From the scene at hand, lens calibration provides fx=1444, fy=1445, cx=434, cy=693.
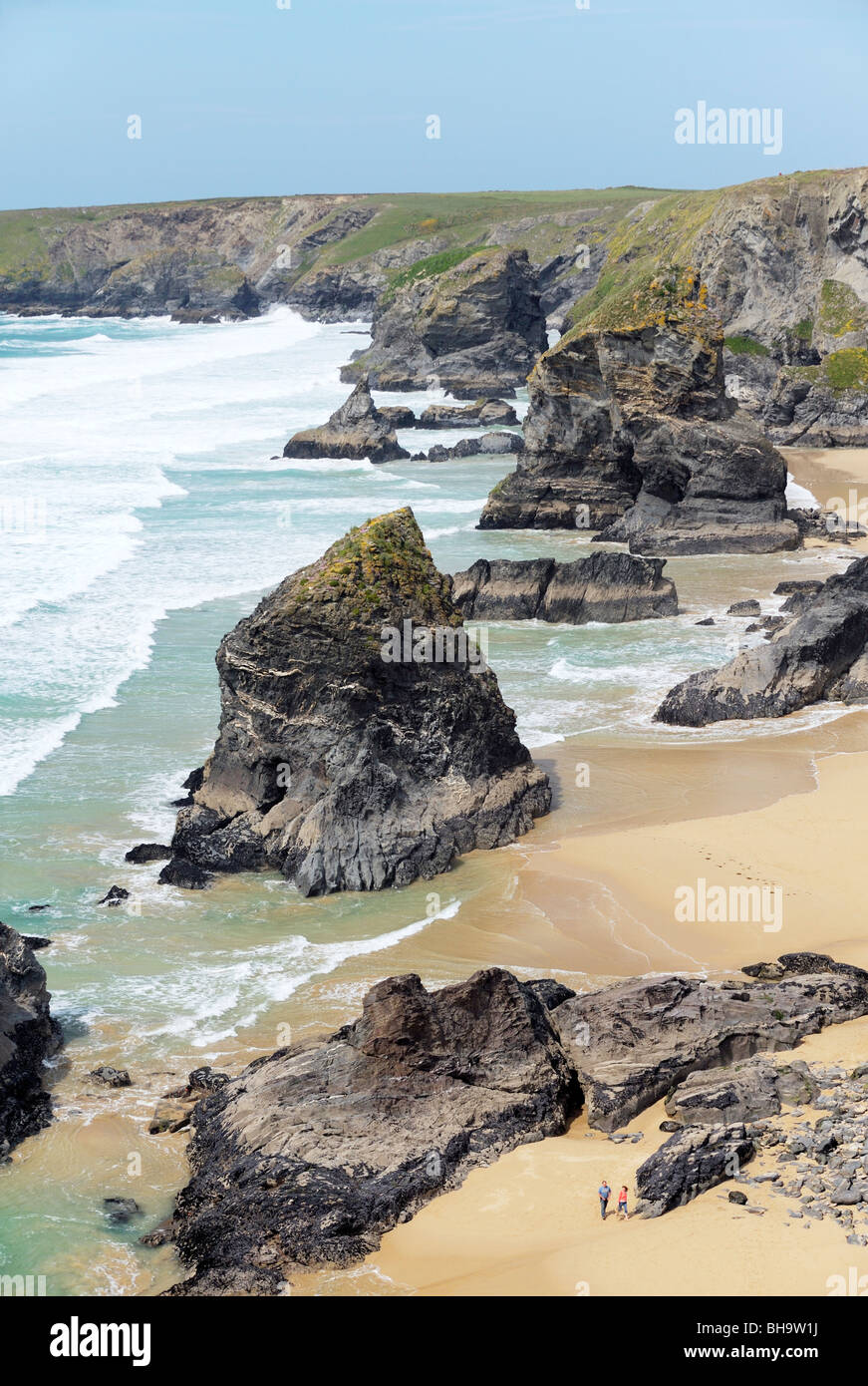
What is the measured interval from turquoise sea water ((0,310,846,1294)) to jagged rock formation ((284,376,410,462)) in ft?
4.98

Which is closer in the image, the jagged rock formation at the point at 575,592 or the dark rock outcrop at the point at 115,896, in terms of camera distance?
the dark rock outcrop at the point at 115,896

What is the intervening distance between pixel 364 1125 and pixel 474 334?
85547mm

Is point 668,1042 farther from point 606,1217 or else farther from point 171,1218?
point 171,1218

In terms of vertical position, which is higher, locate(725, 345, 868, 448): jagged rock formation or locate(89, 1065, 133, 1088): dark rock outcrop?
locate(725, 345, 868, 448): jagged rock formation

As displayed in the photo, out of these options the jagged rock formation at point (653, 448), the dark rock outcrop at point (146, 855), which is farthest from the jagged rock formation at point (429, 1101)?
the jagged rock formation at point (653, 448)

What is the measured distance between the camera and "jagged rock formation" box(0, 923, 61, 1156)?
13992 millimetres

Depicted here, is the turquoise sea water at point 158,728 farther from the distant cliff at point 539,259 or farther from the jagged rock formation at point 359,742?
the distant cliff at point 539,259

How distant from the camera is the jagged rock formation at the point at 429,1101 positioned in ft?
37.7

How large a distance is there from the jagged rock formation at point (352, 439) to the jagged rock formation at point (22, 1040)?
1963 inches

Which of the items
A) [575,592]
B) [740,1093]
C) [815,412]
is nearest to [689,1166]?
[740,1093]

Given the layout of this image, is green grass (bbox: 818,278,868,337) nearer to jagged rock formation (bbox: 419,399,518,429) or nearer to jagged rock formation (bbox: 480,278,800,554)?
jagged rock formation (bbox: 419,399,518,429)

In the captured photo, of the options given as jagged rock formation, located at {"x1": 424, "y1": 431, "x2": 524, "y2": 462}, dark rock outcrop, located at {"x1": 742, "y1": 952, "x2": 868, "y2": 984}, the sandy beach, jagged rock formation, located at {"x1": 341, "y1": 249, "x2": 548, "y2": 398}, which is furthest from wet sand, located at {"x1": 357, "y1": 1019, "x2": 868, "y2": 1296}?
jagged rock formation, located at {"x1": 341, "y1": 249, "x2": 548, "y2": 398}

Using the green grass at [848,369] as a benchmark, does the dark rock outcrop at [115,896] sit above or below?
below

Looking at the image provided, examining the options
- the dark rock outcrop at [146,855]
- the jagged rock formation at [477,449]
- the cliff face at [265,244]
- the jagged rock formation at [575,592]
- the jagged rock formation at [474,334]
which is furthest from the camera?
the cliff face at [265,244]
